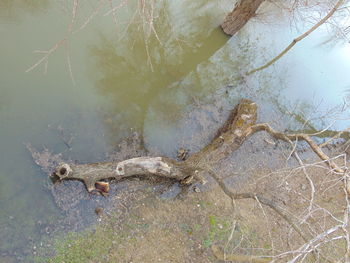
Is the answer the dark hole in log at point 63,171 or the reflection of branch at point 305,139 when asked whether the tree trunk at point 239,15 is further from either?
the dark hole in log at point 63,171

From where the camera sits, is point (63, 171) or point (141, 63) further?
point (141, 63)

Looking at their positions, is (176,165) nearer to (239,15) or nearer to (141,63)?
(141,63)

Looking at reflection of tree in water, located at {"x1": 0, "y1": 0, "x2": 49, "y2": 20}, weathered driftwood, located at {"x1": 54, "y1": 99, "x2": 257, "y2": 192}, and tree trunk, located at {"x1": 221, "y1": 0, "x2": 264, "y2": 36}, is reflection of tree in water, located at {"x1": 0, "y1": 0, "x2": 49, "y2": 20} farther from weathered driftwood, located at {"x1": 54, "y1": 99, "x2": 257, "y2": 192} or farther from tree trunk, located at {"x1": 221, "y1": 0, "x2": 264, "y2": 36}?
tree trunk, located at {"x1": 221, "y1": 0, "x2": 264, "y2": 36}

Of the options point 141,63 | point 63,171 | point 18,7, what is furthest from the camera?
point 141,63

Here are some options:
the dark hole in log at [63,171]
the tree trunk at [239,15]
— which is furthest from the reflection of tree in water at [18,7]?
the tree trunk at [239,15]

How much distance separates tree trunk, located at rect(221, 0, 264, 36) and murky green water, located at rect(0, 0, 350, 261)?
25cm

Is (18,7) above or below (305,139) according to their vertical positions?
above

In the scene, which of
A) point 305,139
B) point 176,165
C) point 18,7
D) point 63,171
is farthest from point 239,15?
point 63,171

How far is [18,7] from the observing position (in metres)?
5.07

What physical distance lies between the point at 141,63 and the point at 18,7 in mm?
2411

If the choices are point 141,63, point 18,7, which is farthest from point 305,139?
point 18,7

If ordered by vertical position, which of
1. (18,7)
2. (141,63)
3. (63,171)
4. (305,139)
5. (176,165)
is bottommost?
(176,165)

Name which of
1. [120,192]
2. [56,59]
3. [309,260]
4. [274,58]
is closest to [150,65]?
[56,59]

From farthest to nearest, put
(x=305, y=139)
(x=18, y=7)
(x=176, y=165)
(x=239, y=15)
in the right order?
(x=239, y=15)
(x=18, y=7)
(x=176, y=165)
(x=305, y=139)
